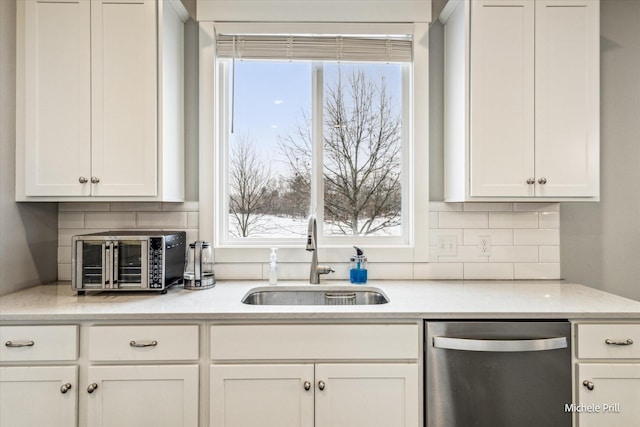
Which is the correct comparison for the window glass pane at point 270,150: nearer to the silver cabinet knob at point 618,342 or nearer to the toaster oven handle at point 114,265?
the toaster oven handle at point 114,265

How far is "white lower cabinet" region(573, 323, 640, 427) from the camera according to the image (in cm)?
152

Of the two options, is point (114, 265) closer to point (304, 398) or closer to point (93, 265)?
point (93, 265)

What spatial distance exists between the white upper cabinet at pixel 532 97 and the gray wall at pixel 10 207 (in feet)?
7.32

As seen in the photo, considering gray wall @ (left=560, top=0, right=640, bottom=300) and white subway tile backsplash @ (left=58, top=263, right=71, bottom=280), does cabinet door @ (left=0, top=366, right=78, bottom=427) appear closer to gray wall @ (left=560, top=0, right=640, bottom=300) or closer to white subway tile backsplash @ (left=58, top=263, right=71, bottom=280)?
white subway tile backsplash @ (left=58, top=263, right=71, bottom=280)

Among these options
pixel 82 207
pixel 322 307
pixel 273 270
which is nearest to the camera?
pixel 322 307

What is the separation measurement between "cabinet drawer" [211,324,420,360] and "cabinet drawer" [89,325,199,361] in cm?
10

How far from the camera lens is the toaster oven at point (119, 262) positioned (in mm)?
1781

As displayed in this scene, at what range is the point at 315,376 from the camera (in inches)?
60.1

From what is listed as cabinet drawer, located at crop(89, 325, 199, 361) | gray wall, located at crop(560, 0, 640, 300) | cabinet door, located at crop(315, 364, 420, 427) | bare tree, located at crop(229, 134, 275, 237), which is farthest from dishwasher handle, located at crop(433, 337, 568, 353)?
bare tree, located at crop(229, 134, 275, 237)

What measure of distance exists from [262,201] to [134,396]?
1.19 metres

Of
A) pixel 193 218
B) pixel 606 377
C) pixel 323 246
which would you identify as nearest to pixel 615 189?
pixel 606 377

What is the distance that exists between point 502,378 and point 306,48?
1.91m

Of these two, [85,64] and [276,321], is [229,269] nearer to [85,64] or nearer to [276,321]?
[276,321]

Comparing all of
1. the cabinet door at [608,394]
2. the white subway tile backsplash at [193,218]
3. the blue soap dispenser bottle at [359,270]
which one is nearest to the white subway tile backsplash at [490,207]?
the blue soap dispenser bottle at [359,270]
